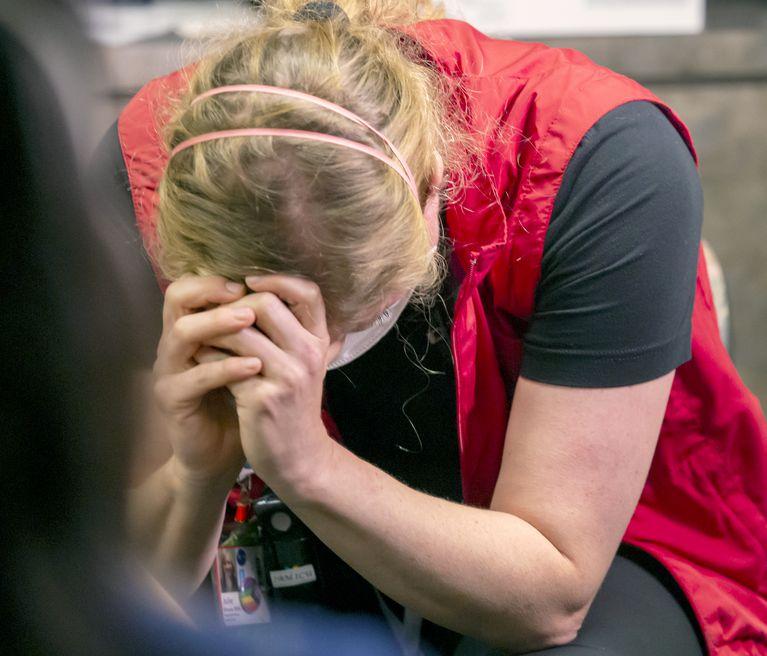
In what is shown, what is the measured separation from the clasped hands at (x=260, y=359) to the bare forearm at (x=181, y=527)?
9cm

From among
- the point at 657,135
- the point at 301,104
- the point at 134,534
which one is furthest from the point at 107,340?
the point at 657,135

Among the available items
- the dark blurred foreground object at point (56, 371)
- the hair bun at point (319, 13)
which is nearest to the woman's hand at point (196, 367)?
the hair bun at point (319, 13)

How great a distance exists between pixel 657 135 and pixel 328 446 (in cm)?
40

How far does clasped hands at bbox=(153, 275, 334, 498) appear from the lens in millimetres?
775

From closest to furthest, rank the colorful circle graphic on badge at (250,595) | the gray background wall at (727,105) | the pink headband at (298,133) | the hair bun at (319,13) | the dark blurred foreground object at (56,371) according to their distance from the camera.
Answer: the dark blurred foreground object at (56,371) < the pink headband at (298,133) < the hair bun at (319,13) < the colorful circle graphic on badge at (250,595) < the gray background wall at (727,105)

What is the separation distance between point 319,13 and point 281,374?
1.04 feet

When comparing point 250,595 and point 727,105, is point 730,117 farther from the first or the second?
point 250,595

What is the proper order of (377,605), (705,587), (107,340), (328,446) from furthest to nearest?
(377,605) → (705,587) → (328,446) → (107,340)

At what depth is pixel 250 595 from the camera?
105cm

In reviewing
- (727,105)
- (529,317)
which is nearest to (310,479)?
(529,317)

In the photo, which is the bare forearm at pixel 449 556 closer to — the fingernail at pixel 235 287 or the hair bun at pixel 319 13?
the fingernail at pixel 235 287

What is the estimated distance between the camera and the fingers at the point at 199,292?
0.79 metres

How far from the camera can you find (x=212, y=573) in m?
1.04

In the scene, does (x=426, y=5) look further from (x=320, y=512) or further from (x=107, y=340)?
(x=107, y=340)
